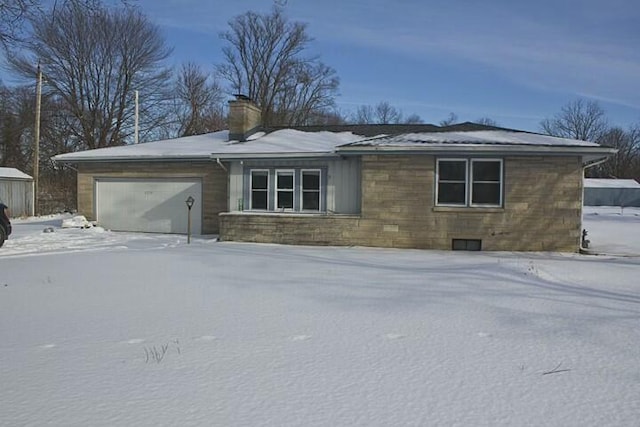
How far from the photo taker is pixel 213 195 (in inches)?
680

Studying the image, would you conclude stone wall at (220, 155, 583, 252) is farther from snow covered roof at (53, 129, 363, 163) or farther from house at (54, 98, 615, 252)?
snow covered roof at (53, 129, 363, 163)

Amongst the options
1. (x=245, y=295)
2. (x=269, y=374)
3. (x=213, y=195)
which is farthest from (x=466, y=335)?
(x=213, y=195)

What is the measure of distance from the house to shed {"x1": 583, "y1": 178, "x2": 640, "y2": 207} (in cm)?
3580

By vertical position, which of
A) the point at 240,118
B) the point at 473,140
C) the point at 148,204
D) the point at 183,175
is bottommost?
the point at 148,204

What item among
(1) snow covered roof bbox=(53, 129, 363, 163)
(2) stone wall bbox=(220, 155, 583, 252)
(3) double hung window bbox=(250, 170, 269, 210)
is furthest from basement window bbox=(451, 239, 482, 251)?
(3) double hung window bbox=(250, 170, 269, 210)

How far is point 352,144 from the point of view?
46.8 feet

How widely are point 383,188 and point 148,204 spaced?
8481 millimetres

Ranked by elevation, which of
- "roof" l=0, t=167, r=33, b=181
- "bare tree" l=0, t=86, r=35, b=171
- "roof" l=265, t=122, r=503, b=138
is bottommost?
"roof" l=0, t=167, r=33, b=181

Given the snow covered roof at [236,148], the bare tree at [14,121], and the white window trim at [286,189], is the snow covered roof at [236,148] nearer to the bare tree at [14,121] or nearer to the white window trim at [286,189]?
the white window trim at [286,189]

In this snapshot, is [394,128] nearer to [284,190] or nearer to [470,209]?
[284,190]

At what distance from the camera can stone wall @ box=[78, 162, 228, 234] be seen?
17.2m

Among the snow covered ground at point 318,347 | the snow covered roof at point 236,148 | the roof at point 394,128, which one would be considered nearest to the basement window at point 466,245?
the roof at point 394,128

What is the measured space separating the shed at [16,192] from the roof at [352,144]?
1012cm

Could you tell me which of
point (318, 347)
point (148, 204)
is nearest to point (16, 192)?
point (148, 204)
